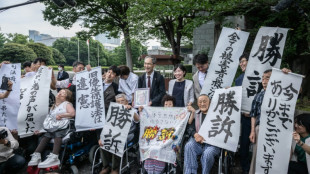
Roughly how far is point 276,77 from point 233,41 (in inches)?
54.1

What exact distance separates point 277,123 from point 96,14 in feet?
54.1

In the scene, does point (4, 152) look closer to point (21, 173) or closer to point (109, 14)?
point (21, 173)

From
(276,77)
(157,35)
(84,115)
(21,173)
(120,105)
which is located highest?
(157,35)

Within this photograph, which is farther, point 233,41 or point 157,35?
point 157,35

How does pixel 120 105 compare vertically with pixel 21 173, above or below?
above

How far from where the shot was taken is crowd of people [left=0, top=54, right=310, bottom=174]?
3.05 metres

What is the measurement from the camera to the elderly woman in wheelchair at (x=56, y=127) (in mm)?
3564

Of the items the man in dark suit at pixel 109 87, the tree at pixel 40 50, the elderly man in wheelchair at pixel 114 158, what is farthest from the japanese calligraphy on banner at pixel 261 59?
the tree at pixel 40 50

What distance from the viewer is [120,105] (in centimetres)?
373

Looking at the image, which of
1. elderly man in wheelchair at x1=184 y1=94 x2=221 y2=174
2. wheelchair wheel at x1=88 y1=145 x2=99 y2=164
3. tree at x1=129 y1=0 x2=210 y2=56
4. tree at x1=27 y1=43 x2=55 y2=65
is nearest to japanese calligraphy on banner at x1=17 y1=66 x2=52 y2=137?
wheelchair wheel at x1=88 y1=145 x2=99 y2=164

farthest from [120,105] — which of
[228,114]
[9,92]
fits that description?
[9,92]

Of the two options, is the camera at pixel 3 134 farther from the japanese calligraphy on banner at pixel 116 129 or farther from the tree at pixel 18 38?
the tree at pixel 18 38

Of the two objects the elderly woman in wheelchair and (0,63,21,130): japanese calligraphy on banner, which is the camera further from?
(0,63,21,130): japanese calligraphy on banner

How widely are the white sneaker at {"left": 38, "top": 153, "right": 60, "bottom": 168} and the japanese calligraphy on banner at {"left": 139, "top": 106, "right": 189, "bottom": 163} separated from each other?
1467 millimetres
